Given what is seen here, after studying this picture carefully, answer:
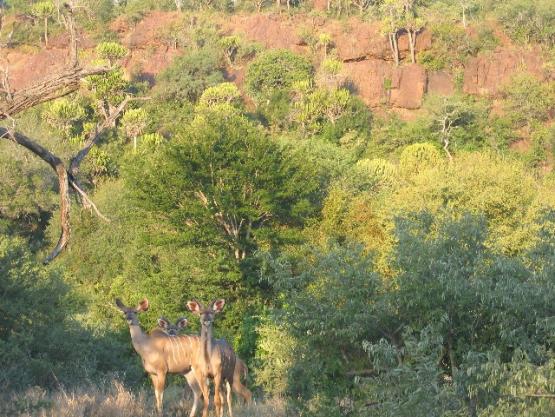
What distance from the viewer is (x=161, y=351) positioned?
31.2ft

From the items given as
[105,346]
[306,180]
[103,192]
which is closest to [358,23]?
[103,192]

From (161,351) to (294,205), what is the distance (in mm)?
22064

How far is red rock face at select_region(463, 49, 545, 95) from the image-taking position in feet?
262

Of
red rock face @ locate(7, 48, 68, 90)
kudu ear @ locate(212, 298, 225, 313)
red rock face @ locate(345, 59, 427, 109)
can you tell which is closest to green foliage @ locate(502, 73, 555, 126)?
red rock face @ locate(345, 59, 427, 109)

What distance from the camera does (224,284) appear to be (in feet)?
96.7

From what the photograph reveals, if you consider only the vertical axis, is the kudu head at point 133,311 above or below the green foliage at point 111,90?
above

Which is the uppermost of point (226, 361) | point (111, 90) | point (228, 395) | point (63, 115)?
point (226, 361)

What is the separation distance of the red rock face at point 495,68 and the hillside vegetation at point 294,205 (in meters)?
0.19

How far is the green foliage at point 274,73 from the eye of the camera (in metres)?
78.6

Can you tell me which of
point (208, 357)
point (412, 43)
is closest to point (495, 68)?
point (412, 43)

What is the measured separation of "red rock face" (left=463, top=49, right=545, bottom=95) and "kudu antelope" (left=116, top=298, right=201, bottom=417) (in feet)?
239

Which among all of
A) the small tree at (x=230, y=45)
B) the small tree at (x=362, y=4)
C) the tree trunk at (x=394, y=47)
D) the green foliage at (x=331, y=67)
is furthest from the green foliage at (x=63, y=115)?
the small tree at (x=362, y=4)

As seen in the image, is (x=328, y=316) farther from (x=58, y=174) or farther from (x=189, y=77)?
(x=189, y=77)

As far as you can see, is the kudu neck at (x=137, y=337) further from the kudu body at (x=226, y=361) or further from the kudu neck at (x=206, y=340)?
the kudu neck at (x=206, y=340)
